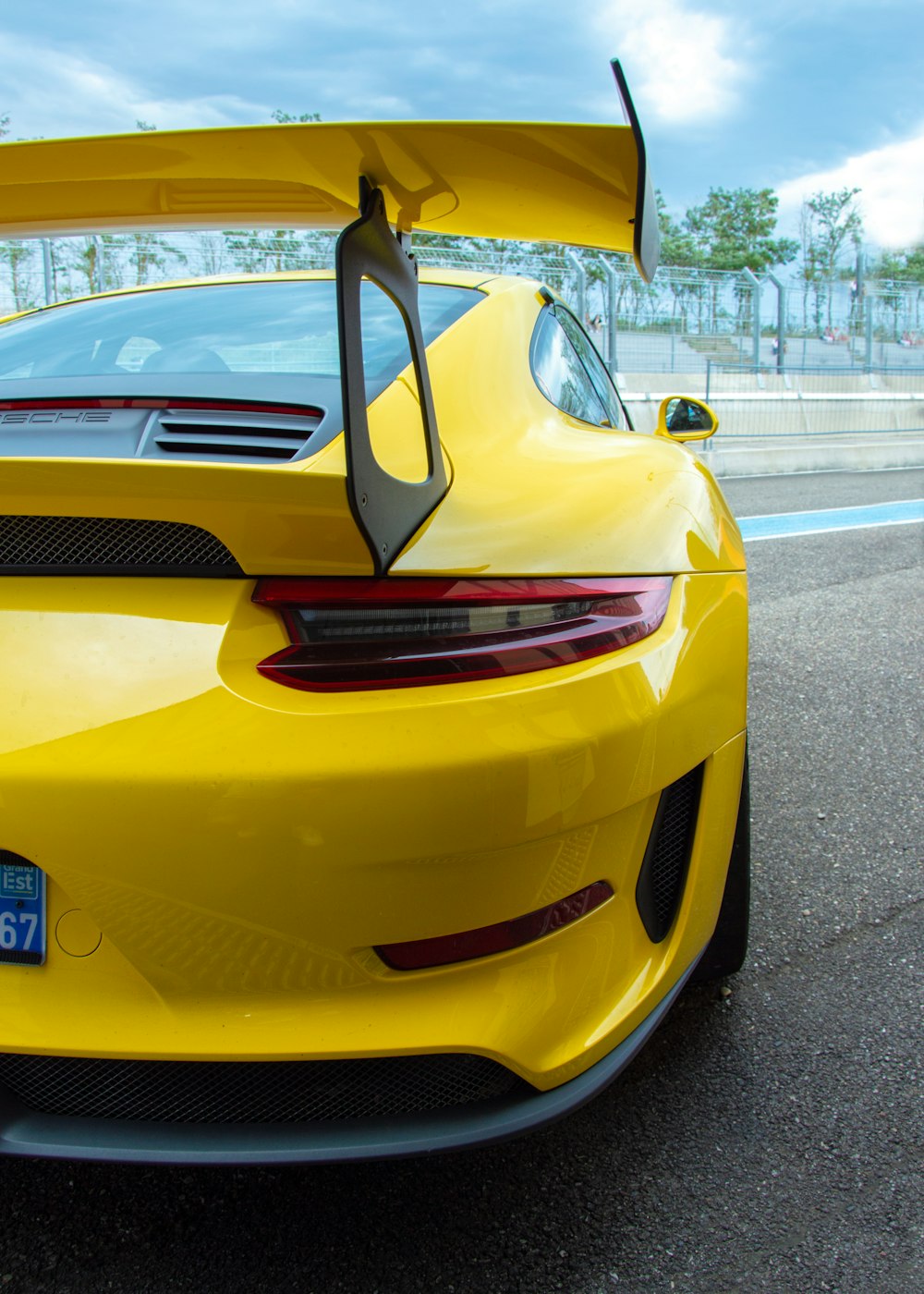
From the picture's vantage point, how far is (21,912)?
1.27 metres

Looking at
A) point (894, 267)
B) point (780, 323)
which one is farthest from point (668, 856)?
point (894, 267)

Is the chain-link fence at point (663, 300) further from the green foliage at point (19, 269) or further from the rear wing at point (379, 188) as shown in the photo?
the rear wing at point (379, 188)

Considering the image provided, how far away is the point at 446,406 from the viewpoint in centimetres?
170

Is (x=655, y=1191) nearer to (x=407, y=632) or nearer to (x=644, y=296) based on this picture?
(x=407, y=632)

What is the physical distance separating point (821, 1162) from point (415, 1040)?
2.74ft

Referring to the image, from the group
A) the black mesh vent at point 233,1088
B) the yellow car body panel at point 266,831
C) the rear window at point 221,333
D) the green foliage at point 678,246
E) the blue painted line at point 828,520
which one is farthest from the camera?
the green foliage at point 678,246

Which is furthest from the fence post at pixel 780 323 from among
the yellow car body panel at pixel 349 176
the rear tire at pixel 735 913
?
the yellow car body panel at pixel 349 176

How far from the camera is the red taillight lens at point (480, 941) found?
1.30 meters

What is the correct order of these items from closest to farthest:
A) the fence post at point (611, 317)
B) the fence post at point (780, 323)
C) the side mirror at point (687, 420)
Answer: the side mirror at point (687, 420) < the fence post at point (611, 317) < the fence post at point (780, 323)

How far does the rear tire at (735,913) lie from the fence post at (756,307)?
17.5 meters

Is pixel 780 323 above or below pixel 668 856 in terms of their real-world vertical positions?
above

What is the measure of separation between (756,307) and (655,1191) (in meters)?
18.4

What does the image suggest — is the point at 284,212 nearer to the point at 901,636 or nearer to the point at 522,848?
the point at 522,848

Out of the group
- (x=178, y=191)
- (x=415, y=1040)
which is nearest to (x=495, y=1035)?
(x=415, y=1040)
